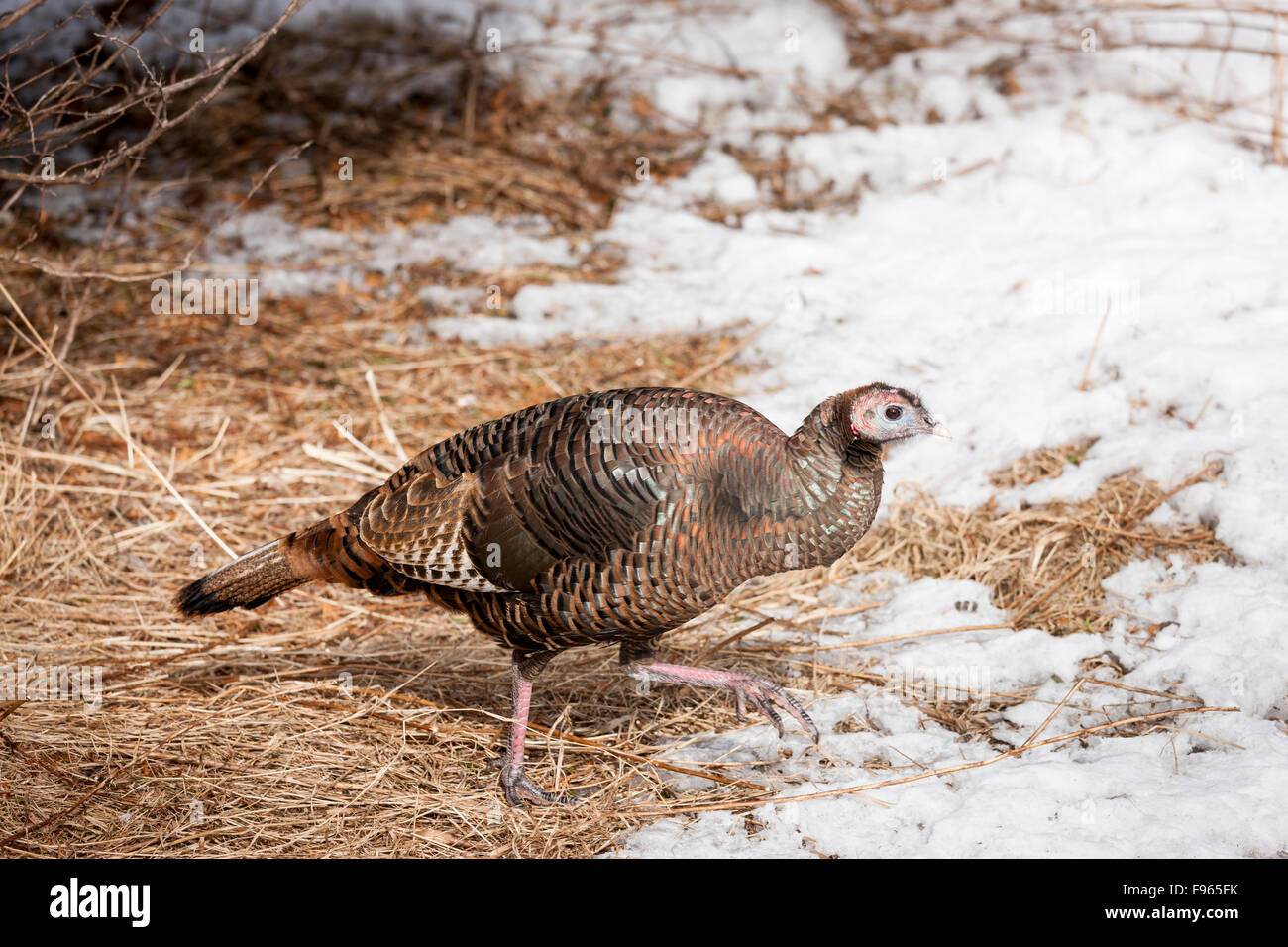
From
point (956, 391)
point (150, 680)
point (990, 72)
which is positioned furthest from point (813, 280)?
point (150, 680)

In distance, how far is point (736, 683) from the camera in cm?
375

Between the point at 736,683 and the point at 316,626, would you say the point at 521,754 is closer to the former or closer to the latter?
the point at 736,683

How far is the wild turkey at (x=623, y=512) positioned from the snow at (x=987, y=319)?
659 mm

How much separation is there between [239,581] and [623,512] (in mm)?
1282

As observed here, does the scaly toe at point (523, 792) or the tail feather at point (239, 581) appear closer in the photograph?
the scaly toe at point (523, 792)

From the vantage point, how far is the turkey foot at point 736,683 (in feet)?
12.2

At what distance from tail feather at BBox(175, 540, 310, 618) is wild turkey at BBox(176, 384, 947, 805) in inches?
11.7

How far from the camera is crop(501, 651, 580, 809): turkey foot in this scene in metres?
3.47

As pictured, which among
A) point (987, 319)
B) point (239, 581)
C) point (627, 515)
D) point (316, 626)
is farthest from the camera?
point (987, 319)

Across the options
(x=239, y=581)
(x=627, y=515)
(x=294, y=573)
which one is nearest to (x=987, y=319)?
(x=627, y=515)

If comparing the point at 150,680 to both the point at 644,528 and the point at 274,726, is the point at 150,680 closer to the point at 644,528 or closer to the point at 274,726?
the point at 274,726

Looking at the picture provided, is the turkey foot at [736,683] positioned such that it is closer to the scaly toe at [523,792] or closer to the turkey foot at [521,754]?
the turkey foot at [521,754]

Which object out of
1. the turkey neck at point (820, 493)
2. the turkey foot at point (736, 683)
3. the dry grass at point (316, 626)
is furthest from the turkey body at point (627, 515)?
the dry grass at point (316, 626)

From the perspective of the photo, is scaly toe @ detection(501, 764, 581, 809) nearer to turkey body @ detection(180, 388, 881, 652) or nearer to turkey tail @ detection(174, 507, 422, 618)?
turkey body @ detection(180, 388, 881, 652)
